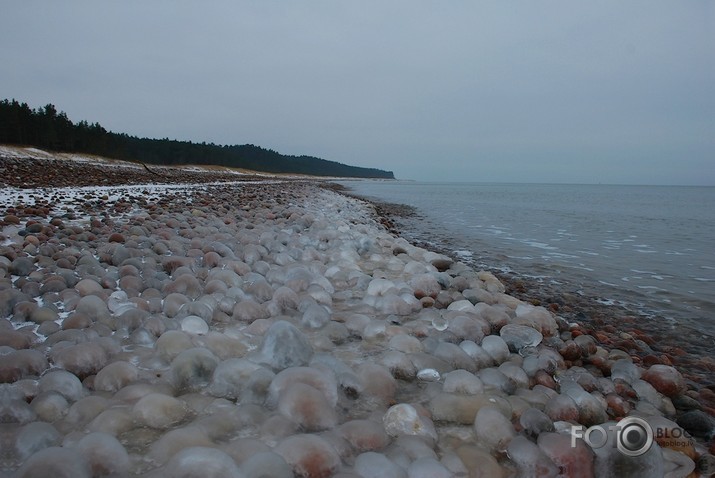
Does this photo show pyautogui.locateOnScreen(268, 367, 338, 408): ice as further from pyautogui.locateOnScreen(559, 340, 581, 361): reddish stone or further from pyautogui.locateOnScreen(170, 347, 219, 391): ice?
pyautogui.locateOnScreen(559, 340, 581, 361): reddish stone

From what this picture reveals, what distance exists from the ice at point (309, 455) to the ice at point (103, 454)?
19.3 inches

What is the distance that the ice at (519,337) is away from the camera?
108 inches

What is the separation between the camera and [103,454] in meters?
1.36

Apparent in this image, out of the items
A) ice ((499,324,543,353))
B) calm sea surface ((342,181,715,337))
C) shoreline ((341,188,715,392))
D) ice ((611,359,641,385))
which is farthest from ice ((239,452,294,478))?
calm sea surface ((342,181,715,337))

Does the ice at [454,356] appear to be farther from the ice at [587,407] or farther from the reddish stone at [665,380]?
the reddish stone at [665,380]

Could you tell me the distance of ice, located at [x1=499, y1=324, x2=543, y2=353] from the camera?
2734 mm

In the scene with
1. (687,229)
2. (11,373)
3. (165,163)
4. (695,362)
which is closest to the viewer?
(11,373)

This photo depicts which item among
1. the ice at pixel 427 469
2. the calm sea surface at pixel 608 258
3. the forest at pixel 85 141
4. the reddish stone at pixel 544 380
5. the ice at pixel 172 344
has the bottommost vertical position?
the calm sea surface at pixel 608 258

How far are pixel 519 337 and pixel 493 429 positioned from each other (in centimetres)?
115

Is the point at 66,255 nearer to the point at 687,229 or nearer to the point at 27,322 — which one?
the point at 27,322

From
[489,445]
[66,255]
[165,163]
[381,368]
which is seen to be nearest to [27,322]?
[66,255]

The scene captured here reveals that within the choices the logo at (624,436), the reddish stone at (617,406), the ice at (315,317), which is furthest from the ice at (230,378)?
the reddish stone at (617,406)

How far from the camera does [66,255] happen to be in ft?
11.8

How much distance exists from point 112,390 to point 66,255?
90.0 inches
